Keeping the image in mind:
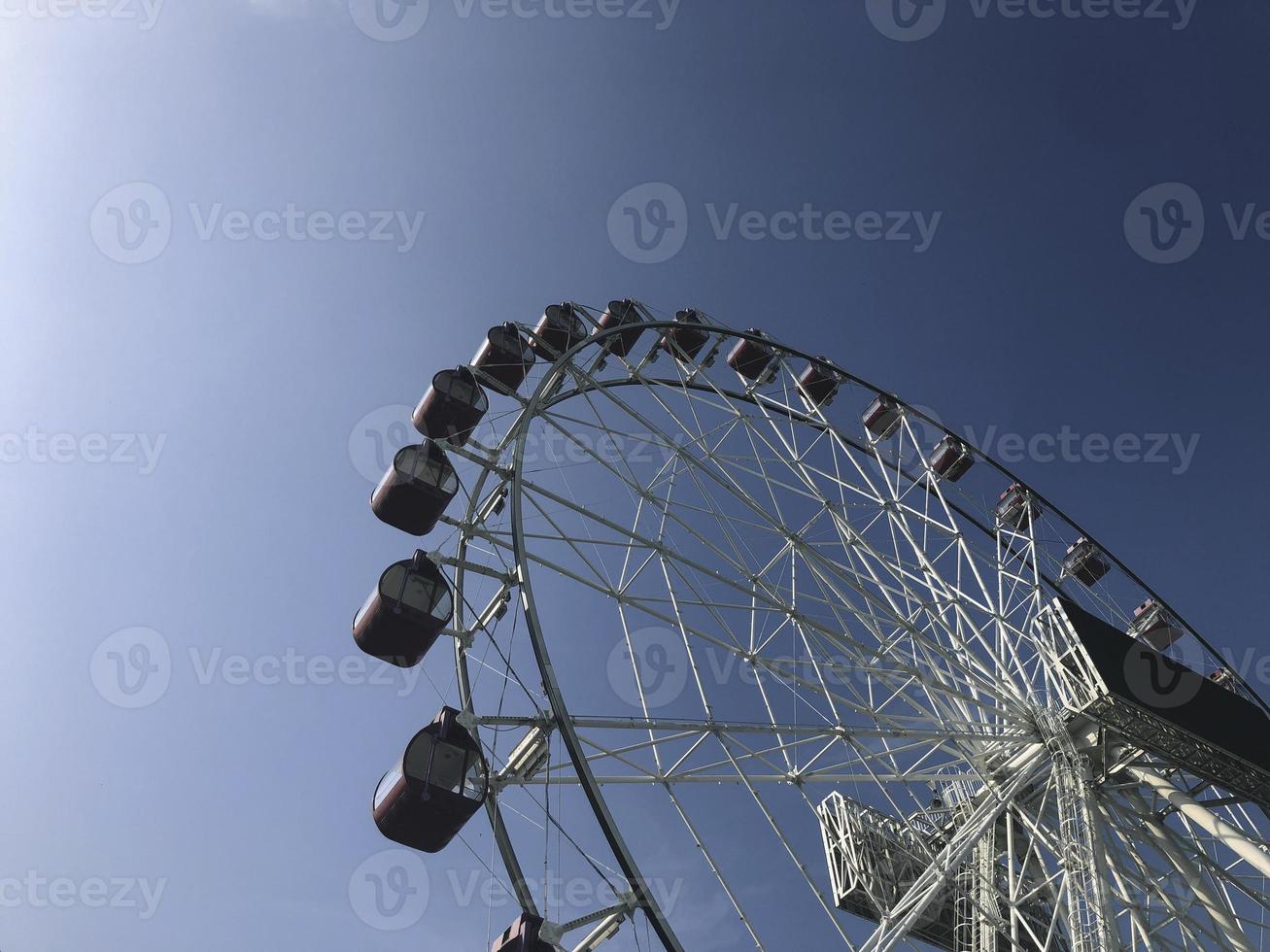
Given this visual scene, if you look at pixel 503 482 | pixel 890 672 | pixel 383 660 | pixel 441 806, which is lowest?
pixel 890 672

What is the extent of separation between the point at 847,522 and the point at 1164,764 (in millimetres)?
7056

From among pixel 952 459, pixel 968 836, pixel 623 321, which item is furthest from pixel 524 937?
pixel 952 459

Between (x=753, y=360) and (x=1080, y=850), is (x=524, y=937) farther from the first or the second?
(x=753, y=360)

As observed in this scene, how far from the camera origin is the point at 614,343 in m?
19.6

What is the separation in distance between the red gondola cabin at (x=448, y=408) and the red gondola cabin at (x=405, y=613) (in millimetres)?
3785

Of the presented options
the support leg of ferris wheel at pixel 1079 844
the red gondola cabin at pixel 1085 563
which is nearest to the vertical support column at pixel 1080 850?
the support leg of ferris wheel at pixel 1079 844

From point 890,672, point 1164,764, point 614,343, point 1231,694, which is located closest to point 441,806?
point 890,672

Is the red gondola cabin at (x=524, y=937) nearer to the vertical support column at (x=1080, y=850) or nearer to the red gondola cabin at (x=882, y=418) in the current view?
the vertical support column at (x=1080, y=850)

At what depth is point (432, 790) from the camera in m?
11.6

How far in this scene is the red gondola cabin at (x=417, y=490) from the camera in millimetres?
15461

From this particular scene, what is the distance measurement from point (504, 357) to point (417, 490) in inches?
180

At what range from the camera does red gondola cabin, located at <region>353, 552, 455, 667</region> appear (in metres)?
13.8

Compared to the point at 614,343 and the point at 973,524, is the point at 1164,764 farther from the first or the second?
the point at 614,343

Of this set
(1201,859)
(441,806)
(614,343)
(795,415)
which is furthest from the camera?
(795,415)
